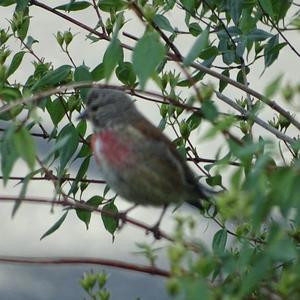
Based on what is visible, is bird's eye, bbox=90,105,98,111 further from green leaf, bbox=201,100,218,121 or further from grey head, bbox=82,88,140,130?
green leaf, bbox=201,100,218,121

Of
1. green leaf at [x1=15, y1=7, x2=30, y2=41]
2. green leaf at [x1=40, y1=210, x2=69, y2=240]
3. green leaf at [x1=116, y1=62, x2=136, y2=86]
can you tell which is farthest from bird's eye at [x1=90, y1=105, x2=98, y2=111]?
green leaf at [x1=15, y1=7, x2=30, y2=41]

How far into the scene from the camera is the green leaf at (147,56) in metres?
3.26

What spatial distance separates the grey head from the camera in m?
4.23

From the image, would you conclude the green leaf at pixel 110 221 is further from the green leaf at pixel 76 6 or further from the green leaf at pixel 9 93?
the green leaf at pixel 76 6

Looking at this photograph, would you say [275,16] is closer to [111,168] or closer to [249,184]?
[111,168]

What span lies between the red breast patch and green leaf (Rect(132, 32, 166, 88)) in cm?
68

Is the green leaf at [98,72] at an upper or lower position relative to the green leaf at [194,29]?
lower

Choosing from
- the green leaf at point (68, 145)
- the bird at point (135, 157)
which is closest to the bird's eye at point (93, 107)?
the bird at point (135, 157)

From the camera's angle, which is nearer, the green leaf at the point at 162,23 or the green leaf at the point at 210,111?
the green leaf at the point at 210,111

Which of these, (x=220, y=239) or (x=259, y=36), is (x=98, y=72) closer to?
(x=259, y=36)

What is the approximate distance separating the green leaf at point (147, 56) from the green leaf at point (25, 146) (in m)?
0.44

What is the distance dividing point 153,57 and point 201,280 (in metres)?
0.95

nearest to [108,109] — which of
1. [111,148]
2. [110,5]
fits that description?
[111,148]

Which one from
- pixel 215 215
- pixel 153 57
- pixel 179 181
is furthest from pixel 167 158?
pixel 215 215
